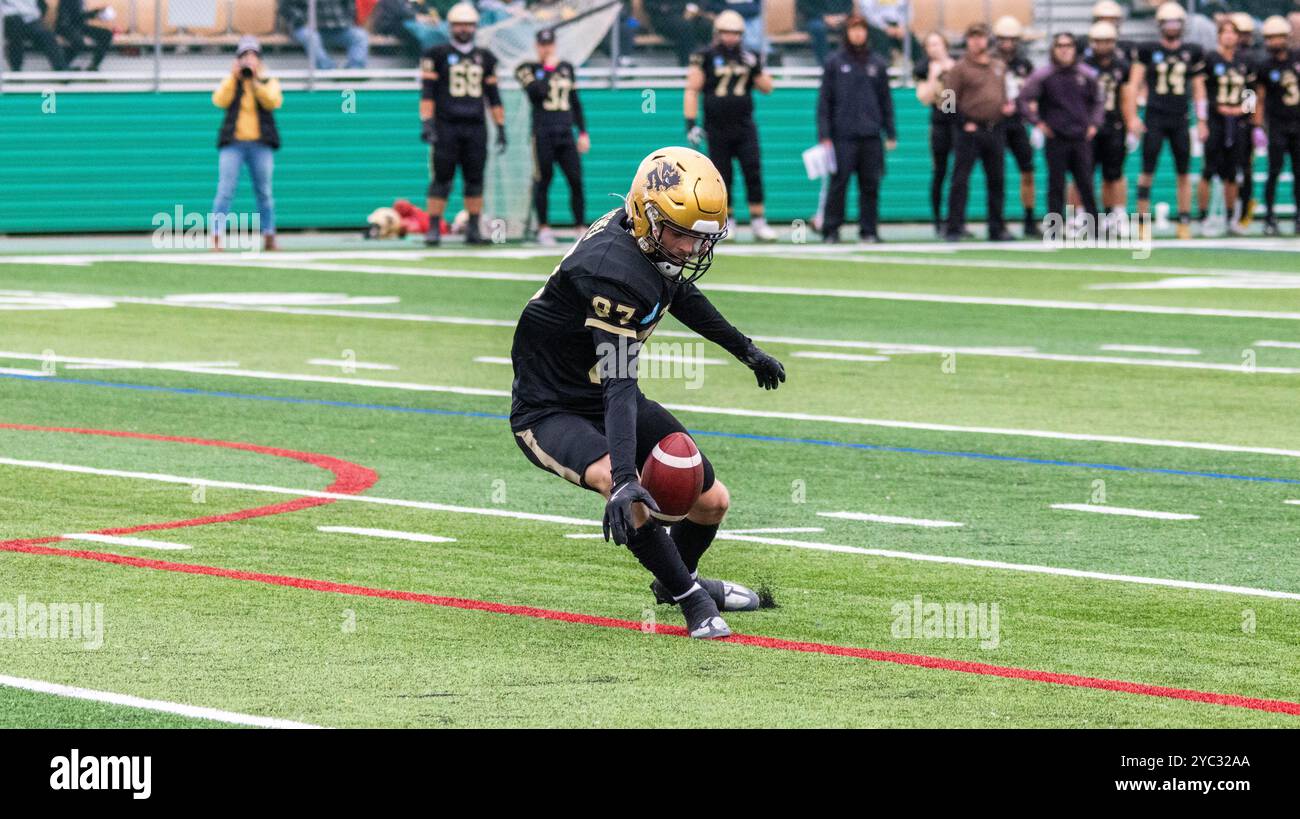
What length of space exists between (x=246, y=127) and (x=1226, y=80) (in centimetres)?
1082

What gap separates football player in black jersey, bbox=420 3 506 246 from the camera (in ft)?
81.4

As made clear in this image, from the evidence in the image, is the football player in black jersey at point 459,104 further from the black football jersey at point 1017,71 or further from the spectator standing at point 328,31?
the black football jersey at point 1017,71

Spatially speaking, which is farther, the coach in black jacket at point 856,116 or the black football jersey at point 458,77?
the coach in black jacket at point 856,116

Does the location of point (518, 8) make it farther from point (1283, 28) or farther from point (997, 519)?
point (997, 519)

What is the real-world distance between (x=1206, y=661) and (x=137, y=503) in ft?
15.6

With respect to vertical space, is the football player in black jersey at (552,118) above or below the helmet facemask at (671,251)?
below

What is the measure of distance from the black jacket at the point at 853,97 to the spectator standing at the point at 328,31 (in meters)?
5.90

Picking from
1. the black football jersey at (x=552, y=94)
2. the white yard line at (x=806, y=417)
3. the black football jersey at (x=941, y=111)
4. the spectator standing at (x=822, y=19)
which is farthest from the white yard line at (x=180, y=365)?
the spectator standing at (x=822, y=19)

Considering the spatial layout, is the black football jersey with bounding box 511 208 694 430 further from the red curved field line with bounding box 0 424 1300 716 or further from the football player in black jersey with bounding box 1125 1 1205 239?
the football player in black jersey with bounding box 1125 1 1205 239

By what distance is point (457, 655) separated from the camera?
7.35 metres

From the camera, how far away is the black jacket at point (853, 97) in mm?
25688

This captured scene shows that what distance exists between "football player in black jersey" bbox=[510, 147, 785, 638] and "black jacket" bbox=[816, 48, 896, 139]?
17.9m

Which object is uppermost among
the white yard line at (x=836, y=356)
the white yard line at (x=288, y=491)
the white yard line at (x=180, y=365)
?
the white yard line at (x=288, y=491)
